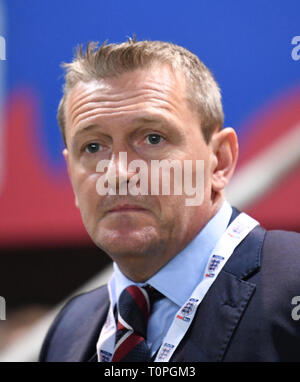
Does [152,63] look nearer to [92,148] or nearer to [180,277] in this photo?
[92,148]

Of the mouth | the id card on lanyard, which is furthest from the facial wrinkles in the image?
the id card on lanyard

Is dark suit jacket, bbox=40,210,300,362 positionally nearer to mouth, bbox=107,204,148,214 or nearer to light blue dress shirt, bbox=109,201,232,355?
light blue dress shirt, bbox=109,201,232,355

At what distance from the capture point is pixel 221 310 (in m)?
1.18

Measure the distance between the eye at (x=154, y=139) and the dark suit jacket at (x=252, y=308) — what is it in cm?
33

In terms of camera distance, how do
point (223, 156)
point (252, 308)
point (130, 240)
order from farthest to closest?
point (223, 156), point (130, 240), point (252, 308)

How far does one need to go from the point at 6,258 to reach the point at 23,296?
0.60 feet

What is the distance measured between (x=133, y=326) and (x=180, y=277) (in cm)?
17

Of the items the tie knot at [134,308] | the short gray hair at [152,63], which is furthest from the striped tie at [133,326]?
the short gray hair at [152,63]

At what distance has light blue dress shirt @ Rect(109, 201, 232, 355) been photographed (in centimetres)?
128

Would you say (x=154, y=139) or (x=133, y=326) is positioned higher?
(x=154, y=139)

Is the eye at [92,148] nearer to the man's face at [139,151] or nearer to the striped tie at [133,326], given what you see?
the man's face at [139,151]

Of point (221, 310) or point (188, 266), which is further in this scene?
point (188, 266)

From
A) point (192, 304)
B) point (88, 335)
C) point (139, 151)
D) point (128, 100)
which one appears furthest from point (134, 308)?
point (128, 100)

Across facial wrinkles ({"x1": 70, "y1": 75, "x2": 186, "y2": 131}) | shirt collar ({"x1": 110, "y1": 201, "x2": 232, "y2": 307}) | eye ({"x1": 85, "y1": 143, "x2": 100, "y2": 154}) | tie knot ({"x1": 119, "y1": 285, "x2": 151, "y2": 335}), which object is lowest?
tie knot ({"x1": 119, "y1": 285, "x2": 151, "y2": 335})
